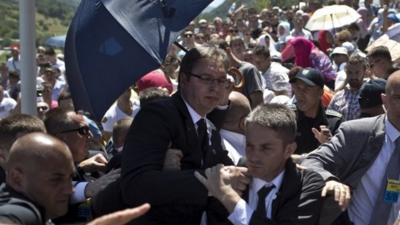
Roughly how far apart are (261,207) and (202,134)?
501 millimetres

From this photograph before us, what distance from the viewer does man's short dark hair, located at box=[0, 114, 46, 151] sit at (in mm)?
3864

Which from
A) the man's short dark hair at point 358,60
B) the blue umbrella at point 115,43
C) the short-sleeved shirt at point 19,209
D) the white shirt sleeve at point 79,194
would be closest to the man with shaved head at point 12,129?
the blue umbrella at point 115,43

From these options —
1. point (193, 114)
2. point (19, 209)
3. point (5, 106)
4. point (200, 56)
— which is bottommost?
point (5, 106)

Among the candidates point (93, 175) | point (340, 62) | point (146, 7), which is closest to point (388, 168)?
point (146, 7)

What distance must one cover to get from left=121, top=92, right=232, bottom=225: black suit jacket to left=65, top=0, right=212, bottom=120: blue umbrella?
0.29 m

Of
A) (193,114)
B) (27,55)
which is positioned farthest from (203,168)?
(27,55)

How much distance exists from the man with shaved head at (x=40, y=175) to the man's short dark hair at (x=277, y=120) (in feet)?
3.01

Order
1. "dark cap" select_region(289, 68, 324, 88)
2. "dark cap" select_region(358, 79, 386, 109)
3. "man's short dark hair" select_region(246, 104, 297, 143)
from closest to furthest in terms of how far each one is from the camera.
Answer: "man's short dark hair" select_region(246, 104, 297, 143) → "dark cap" select_region(358, 79, 386, 109) → "dark cap" select_region(289, 68, 324, 88)

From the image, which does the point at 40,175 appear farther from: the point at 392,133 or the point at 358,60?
the point at 358,60

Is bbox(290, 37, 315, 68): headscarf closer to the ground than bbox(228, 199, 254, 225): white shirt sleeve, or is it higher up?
closer to the ground

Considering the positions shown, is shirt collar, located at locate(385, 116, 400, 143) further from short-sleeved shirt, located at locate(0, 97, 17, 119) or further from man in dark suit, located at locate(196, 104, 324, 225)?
short-sleeved shirt, located at locate(0, 97, 17, 119)

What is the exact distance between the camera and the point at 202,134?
3629mm

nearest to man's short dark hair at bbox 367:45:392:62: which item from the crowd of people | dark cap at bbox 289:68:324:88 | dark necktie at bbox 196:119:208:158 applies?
dark cap at bbox 289:68:324:88

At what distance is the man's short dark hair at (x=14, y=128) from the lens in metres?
3.86
